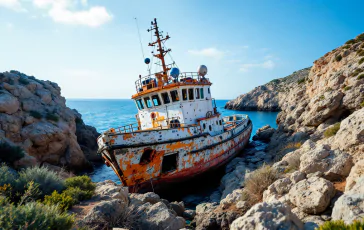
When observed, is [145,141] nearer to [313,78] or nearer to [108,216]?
[108,216]

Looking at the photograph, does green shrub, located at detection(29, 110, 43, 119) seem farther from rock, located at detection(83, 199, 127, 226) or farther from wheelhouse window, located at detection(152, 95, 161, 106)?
rock, located at detection(83, 199, 127, 226)

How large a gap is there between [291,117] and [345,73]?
214 inches

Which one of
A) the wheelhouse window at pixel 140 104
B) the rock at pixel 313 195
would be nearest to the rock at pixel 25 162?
the wheelhouse window at pixel 140 104

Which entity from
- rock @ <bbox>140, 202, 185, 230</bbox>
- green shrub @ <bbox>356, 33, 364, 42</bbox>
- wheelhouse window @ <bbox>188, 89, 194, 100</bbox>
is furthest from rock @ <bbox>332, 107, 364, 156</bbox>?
green shrub @ <bbox>356, 33, 364, 42</bbox>

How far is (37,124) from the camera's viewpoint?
16375 mm

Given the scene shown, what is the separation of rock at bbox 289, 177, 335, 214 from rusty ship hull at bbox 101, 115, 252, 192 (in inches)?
275

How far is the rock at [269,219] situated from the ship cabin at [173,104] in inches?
336

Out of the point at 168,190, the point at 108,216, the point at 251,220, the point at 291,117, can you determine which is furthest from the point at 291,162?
the point at 291,117

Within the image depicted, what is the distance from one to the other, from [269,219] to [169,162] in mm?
8800

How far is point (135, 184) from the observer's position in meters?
10.3

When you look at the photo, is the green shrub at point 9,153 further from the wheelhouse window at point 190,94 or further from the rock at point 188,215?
the wheelhouse window at point 190,94

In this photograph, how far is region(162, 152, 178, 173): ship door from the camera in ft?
37.5

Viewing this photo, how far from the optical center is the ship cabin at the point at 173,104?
12.5 metres

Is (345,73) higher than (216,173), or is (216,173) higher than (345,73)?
(345,73)
